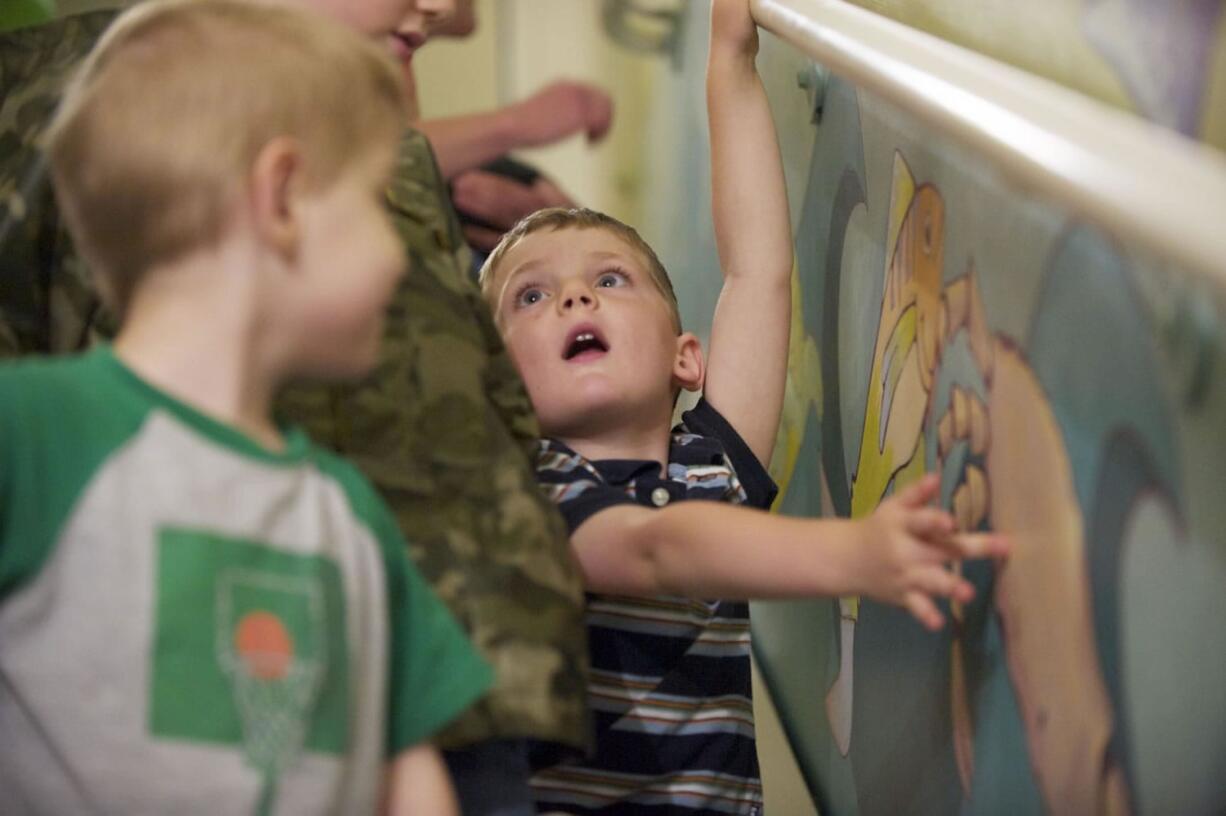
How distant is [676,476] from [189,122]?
567 mm

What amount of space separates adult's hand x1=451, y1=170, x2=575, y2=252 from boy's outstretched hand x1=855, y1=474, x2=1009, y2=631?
5.55ft

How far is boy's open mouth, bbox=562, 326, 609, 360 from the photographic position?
1.21 m

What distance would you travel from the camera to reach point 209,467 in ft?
2.29

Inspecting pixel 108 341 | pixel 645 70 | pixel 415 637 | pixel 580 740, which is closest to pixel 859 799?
pixel 580 740

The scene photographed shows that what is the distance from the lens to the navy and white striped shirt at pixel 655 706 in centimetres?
112

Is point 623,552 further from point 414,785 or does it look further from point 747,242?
point 747,242

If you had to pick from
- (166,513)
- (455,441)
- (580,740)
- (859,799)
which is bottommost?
(859,799)

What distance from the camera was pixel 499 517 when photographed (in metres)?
0.90

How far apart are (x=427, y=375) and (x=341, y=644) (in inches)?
9.4

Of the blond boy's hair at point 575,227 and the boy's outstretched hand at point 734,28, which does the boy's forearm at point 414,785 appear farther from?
the boy's outstretched hand at point 734,28

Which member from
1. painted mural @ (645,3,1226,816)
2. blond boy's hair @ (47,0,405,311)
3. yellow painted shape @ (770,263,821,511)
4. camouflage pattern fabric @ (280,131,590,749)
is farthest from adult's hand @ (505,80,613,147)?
blond boy's hair @ (47,0,405,311)

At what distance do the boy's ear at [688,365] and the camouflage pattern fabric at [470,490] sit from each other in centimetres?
31

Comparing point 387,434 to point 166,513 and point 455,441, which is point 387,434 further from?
point 166,513

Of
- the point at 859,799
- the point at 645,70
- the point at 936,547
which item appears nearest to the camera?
the point at 936,547
